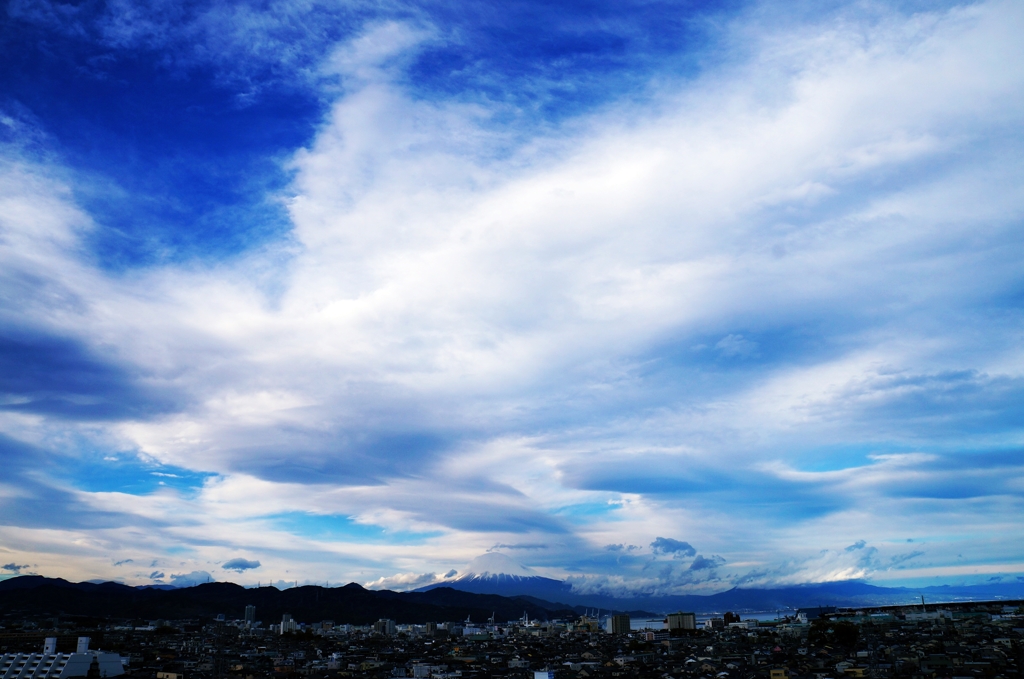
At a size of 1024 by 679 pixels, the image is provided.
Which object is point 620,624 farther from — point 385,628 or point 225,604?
point 225,604

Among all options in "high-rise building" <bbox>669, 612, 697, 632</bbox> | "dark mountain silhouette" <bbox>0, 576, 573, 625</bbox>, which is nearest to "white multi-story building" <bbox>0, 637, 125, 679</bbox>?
"dark mountain silhouette" <bbox>0, 576, 573, 625</bbox>

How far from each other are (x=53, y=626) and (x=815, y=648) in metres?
58.5

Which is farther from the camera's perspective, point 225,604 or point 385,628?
point 225,604

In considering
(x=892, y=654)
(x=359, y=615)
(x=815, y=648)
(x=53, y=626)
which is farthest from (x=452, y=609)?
(x=892, y=654)

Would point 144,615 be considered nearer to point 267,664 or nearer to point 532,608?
point 267,664

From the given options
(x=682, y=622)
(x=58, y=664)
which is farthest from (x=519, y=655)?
(x=682, y=622)

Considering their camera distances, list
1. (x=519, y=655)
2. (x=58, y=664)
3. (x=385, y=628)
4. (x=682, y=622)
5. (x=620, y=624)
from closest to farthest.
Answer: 1. (x=58, y=664)
2. (x=519, y=655)
3. (x=385, y=628)
4. (x=682, y=622)
5. (x=620, y=624)

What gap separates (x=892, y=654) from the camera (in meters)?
35.8

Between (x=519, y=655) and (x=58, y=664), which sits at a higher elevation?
(x=58, y=664)

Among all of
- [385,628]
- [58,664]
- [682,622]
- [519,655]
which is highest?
[58,664]

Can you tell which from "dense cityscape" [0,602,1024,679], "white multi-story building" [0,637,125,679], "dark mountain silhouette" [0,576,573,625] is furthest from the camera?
"dark mountain silhouette" [0,576,573,625]

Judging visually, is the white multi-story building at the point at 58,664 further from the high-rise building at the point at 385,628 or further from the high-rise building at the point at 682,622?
the high-rise building at the point at 682,622

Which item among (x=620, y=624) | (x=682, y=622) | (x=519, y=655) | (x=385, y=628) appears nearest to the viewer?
(x=519, y=655)

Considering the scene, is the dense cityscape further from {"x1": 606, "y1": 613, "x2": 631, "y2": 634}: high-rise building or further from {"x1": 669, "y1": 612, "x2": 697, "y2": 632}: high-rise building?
{"x1": 606, "y1": 613, "x2": 631, "y2": 634}: high-rise building
